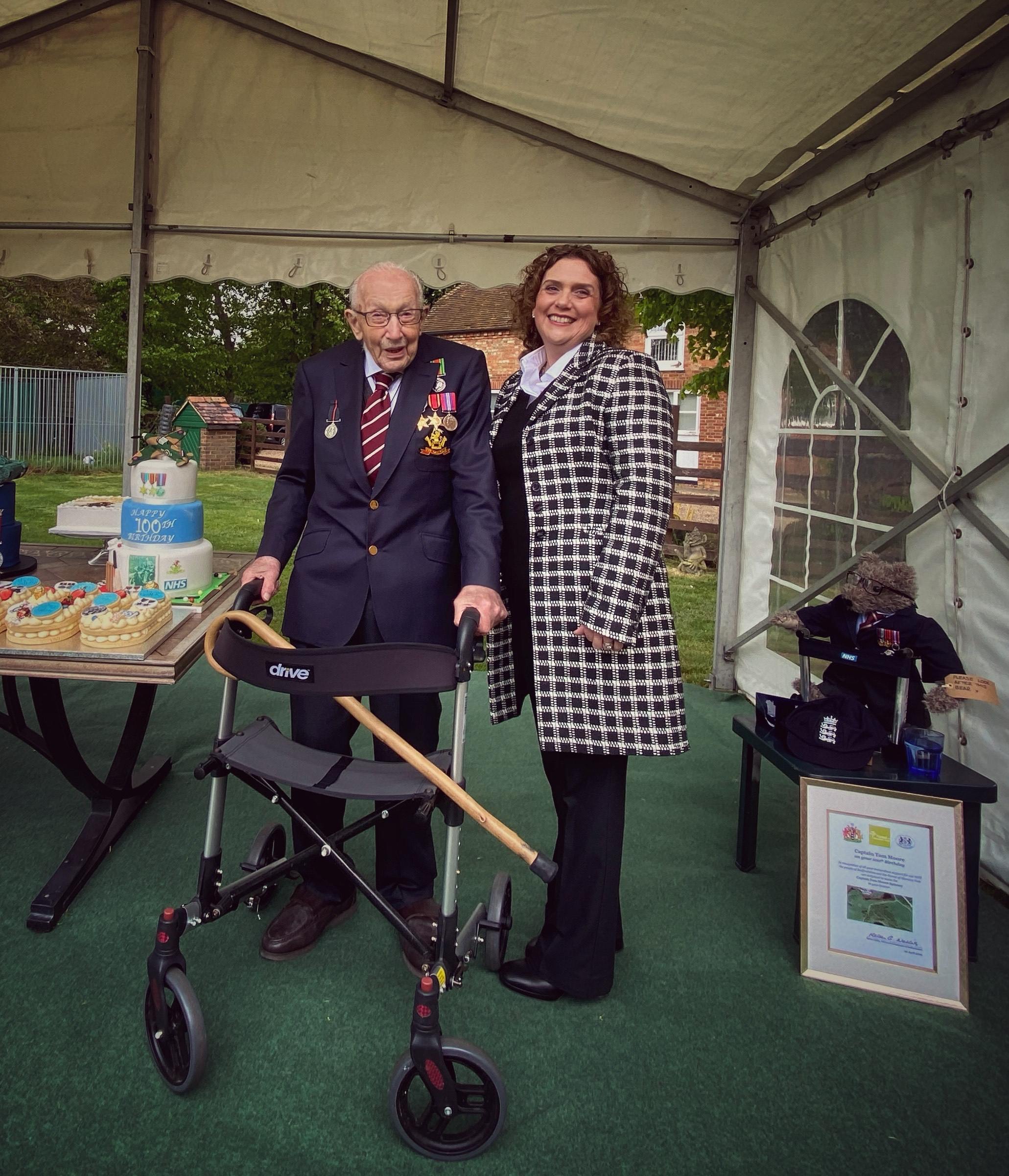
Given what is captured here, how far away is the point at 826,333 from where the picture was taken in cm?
410

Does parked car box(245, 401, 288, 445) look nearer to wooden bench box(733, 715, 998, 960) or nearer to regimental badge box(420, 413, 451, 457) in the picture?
regimental badge box(420, 413, 451, 457)

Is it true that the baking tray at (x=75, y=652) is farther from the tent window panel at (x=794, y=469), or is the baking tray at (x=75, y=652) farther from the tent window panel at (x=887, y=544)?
the tent window panel at (x=794, y=469)

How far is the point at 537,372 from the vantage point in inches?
88.4

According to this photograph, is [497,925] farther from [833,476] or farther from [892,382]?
[833,476]

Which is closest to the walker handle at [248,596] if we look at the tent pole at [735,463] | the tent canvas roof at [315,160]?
the tent canvas roof at [315,160]

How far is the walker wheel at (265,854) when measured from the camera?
2354mm

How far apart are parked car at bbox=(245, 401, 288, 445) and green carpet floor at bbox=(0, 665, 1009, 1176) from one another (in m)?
10.2

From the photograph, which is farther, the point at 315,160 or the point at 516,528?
the point at 315,160

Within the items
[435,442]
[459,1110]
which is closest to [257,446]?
[435,442]

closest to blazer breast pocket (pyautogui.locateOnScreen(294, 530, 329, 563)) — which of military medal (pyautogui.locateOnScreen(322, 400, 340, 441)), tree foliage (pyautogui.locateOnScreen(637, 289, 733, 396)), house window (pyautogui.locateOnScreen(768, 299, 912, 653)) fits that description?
military medal (pyautogui.locateOnScreen(322, 400, 340, 441))

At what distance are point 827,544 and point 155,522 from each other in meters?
3.12

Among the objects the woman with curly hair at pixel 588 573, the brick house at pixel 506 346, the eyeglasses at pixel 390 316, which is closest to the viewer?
the woman with curly hair at pixel 588 573

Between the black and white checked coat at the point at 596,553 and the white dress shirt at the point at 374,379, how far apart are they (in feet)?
1.23

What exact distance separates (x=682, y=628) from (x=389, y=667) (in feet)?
19.9
